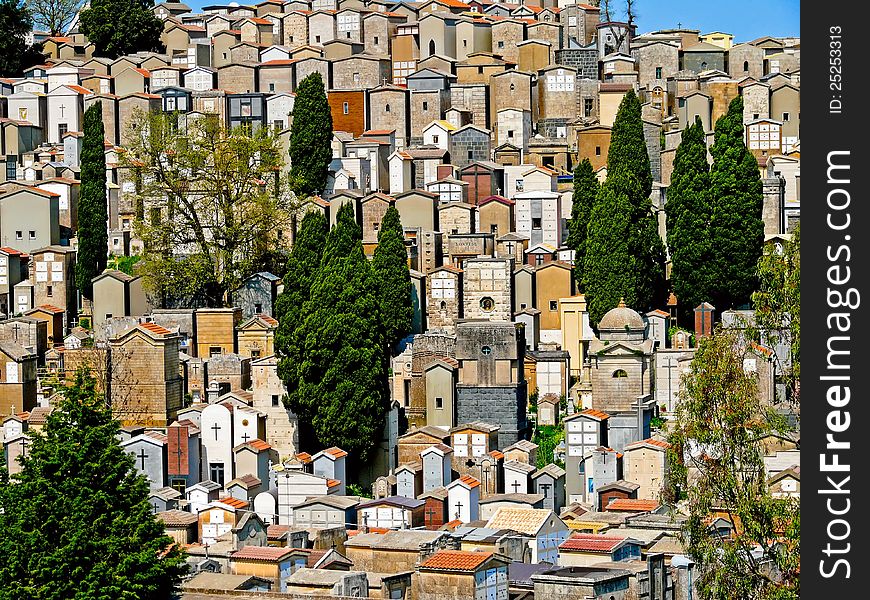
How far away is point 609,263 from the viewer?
43.1 m

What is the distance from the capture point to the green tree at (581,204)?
46.6 meters

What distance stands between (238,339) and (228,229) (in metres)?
2.94

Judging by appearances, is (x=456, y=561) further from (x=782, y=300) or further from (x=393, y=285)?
(x=393, y=285)

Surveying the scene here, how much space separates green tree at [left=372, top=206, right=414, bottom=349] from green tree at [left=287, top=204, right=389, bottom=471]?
109 inches

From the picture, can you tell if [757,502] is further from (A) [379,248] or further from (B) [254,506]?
(A) [379,248]

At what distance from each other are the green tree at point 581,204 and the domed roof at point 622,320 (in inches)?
172

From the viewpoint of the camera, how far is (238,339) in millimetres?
43938

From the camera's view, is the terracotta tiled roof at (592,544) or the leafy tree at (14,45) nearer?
the terracotta tiled roof at (592,544)

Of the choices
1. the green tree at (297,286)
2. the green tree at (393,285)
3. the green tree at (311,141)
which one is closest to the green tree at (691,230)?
the green tree at (393,285)

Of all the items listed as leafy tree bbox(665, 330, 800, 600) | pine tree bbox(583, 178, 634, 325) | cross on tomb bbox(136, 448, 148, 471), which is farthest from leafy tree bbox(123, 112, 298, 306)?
leafy tree bbox(665, 330, 800, 600)

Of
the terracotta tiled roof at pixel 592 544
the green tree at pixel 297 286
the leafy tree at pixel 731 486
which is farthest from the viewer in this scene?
the green tree at pixel 297 286

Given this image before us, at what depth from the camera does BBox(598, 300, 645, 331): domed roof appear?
41.4 m

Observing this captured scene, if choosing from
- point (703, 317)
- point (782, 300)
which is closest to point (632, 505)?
point (703, 317)

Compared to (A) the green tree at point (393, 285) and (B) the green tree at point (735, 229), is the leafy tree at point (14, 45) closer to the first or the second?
(A) the green tree at point (393, 285)
